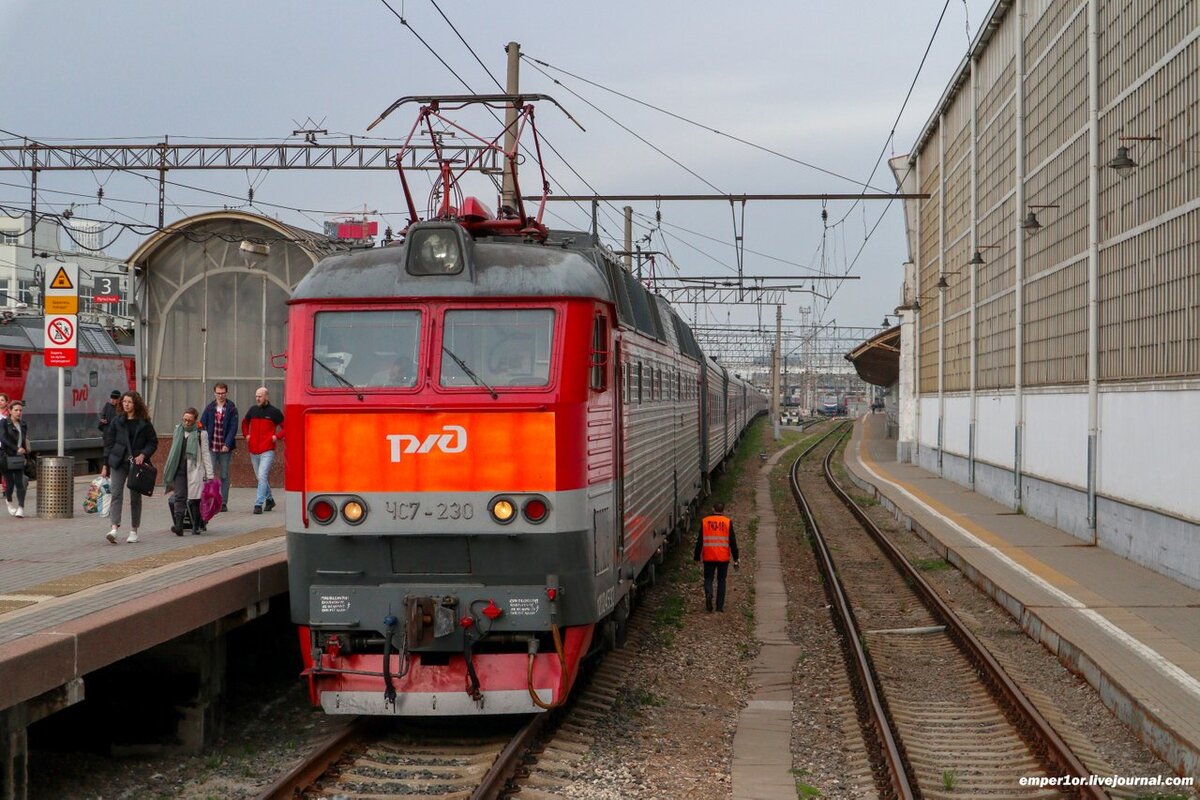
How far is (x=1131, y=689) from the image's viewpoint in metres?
9.55

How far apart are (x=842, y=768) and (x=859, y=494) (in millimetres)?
24014

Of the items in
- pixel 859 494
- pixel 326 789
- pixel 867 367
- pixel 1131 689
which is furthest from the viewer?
pixel 867 367

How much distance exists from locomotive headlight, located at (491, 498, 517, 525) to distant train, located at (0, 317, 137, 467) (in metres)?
22.2

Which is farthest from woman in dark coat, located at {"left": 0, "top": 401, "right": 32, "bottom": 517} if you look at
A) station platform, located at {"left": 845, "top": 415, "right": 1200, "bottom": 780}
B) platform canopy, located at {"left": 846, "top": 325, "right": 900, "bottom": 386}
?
platform canopy, located at {"left": 846, "top": 325, "right": 900, "bottom": 386}

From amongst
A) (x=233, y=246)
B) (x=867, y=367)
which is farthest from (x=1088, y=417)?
(x=867, y=367)

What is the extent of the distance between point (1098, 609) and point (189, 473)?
9606 mm

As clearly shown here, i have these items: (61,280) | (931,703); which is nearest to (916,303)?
(61,280)

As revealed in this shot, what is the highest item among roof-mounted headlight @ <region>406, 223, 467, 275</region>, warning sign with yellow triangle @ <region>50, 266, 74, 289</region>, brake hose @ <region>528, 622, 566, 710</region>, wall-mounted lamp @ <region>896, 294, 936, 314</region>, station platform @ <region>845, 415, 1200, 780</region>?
wall-mounted lamp @ <region>896, 294, 936, 314</region>

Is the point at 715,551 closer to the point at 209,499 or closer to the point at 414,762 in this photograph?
the point at 209,499

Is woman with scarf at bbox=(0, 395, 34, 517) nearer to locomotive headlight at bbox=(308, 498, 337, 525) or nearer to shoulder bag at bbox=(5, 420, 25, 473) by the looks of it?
shoulder bag at bbox=(5, 420, 25, 473)

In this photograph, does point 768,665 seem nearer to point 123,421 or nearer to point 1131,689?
point 1131,689

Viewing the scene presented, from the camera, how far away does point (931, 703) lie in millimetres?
10570

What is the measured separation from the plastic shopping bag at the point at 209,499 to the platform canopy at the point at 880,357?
3547 centimetres

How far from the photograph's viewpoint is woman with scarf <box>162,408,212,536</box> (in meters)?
12.8
